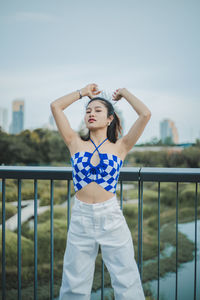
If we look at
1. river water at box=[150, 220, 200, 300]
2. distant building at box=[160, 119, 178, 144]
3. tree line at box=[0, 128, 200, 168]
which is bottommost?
river water at box=[150, 220, 200, 300]

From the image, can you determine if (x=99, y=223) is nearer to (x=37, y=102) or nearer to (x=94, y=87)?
(x=94, y=87)

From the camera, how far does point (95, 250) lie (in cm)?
148

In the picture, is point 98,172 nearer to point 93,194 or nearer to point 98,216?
point 93,194

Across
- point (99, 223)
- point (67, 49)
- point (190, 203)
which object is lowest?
point (190, 203)

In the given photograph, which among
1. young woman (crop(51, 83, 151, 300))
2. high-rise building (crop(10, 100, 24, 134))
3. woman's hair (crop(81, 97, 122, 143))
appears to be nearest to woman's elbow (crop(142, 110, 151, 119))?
young woman (crop(51, 83, 151, 300))

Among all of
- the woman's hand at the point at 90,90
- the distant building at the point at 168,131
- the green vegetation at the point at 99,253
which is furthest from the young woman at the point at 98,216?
the distant building at the point at 168,131

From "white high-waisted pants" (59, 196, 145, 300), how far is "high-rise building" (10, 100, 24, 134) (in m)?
30.1

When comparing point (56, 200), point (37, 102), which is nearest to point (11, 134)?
point (56, 200)

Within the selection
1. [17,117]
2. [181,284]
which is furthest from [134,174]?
[17,117]

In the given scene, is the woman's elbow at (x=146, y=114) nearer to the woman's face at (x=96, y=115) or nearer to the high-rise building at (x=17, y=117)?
the woman's face at (x=96, y=115)

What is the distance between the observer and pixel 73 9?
3894 cm

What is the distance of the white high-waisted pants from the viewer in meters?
1.43

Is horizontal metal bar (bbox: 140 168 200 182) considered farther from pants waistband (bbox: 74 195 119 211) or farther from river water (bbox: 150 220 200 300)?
river water (bbox: 150 220 200 300)

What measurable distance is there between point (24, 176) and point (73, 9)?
4115 centimetres
